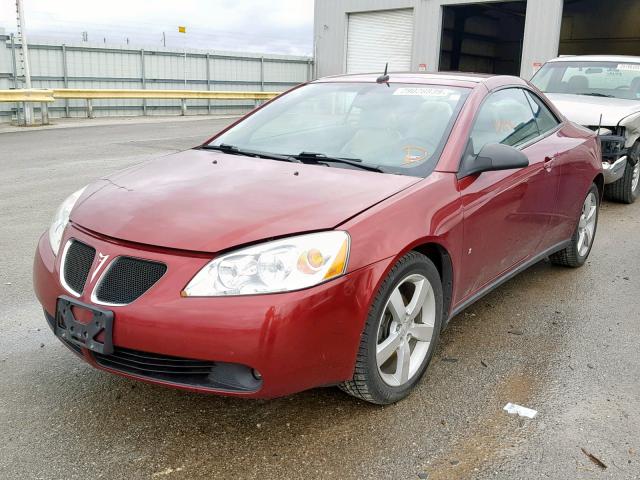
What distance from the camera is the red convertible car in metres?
2.39

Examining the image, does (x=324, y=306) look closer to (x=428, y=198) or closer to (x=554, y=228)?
(x=428, y=198)

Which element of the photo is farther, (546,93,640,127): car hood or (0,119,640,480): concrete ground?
(546,93,640,127): car hood

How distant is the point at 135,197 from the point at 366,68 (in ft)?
75.9

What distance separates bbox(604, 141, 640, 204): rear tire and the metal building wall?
479 inches

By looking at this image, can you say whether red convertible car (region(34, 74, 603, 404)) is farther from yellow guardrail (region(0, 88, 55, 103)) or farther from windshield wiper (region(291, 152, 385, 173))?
yellow guardrail (region(0, 88, 55, 103))

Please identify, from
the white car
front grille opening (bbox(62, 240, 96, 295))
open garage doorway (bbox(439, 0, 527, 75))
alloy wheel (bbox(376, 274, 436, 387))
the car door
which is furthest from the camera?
open garage doorway (bbox(439, 0, 527, 75))

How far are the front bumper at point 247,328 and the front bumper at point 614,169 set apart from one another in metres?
5.10

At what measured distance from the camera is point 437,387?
Answer: 3154 mm

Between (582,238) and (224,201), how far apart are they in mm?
3459

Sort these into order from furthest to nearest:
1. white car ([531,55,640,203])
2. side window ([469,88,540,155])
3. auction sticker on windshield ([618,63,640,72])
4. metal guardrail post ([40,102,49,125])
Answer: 1. metal guardrail post ([40,102,49,125])
2. auction sticker on windshield ([618,63,640,72])
3. white car ([531,55,640,203])
4. side window ([469,88,540,155])

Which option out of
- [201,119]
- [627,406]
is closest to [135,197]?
[627,406]

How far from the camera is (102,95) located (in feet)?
61.1

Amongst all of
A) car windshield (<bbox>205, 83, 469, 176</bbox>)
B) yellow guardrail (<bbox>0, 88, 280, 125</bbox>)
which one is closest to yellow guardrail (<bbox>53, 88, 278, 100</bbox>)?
yellow guardrail (<bbox>0, 88, 280, 125</bbox>)

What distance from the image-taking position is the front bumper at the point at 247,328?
7.66 feet
